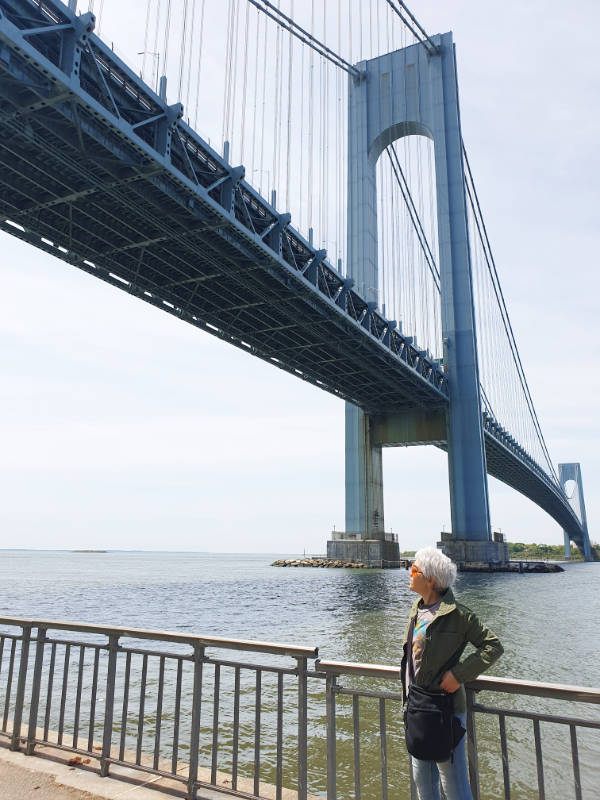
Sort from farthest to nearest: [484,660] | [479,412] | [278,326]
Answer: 1. [479,412]
2. [278,326]
3. [484,660]

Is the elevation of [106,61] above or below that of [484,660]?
above

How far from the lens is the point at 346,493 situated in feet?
165

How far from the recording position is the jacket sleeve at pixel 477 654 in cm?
278

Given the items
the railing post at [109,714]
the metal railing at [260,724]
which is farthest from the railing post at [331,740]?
the railing post at [109,714]

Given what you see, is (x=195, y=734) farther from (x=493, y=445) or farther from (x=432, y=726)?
(x=493, y=445)

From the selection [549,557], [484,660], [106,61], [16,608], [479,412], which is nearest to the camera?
[484,660]

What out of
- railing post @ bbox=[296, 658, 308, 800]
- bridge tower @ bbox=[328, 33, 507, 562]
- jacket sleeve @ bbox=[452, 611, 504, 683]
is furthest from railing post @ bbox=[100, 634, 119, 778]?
bridge tower @ bbox=[328, 33, 507, 562]

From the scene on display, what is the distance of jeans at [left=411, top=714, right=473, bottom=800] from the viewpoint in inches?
113

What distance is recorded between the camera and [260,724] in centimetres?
553

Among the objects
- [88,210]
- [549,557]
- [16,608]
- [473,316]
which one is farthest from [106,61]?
[549,557]

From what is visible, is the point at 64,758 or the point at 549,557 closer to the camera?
the point at 64,758

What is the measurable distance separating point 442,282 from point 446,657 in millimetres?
48240

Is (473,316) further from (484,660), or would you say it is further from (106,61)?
(484,660)

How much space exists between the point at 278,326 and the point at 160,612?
18.7 m
